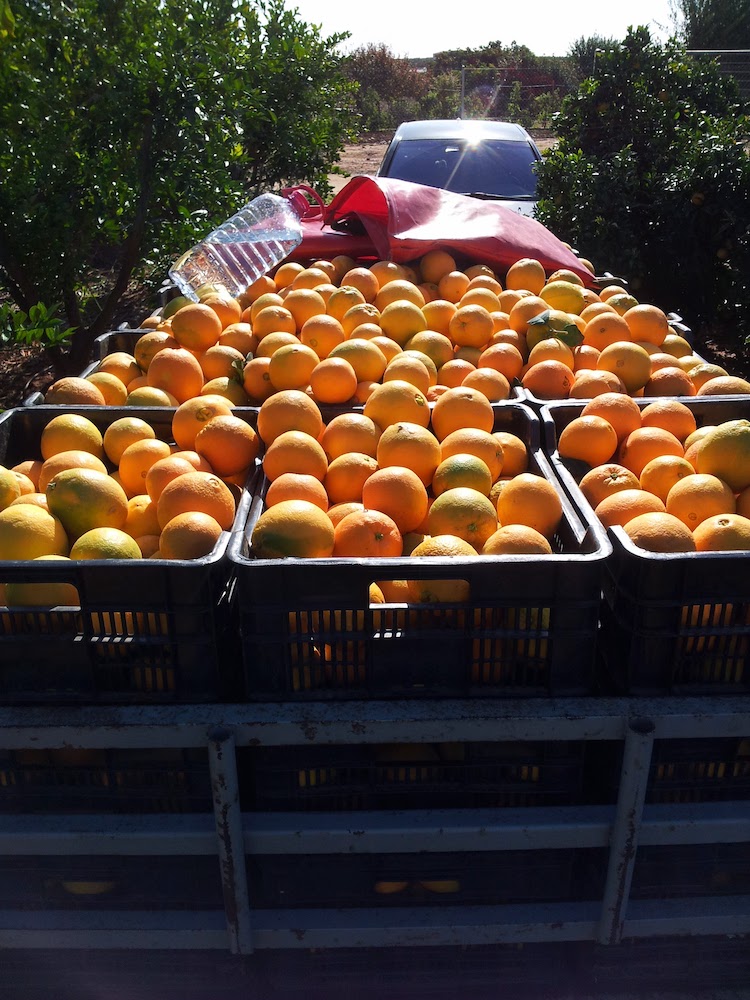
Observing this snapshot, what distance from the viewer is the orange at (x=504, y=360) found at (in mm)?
2875

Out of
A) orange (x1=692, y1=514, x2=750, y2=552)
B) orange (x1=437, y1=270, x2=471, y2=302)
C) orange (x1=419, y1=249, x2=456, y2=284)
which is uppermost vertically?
orange (x1=419, y1=249, x2=456, y2=284)

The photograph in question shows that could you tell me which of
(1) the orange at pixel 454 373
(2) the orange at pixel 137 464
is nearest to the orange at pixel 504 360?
(1) the orange at pixel 454 373

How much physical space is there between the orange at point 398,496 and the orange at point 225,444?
1.39 feet

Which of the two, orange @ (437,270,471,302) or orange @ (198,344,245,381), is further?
orange @ (437,270,471,302)

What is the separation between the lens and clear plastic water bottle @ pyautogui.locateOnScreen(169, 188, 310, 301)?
414 cm

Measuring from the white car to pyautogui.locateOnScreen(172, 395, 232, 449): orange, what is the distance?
5082 millimetres

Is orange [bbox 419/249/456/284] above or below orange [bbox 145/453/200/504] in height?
above

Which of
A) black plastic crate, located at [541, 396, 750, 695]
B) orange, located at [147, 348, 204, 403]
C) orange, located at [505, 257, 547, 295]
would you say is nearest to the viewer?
black plastic crate, located at [541, 396, 750, 695]

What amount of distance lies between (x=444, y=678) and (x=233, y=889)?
65 centimetres

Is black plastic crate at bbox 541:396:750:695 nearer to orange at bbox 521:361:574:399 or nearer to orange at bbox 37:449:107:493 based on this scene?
orange at bbox 521:361:574:399

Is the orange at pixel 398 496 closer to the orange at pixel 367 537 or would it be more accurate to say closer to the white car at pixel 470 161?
the orange at pixel 367 537

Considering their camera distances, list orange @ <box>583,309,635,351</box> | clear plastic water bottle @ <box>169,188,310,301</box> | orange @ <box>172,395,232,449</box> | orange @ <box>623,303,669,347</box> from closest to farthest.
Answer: orange @ <box>172,395,232,449</box>
orange @ <box>583,309,635,351</box>
orange @ <box>623,303,669,347</box>
clear plastic water bottle @ <box>169,188,310,301</box>

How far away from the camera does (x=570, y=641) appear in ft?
5.57

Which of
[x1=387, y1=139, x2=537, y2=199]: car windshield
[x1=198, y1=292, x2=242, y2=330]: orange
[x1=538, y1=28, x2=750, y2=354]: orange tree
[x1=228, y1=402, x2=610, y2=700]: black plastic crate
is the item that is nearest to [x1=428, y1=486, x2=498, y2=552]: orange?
[x1=228, y1=402, x2=610, y2=700]: black plastic crate
